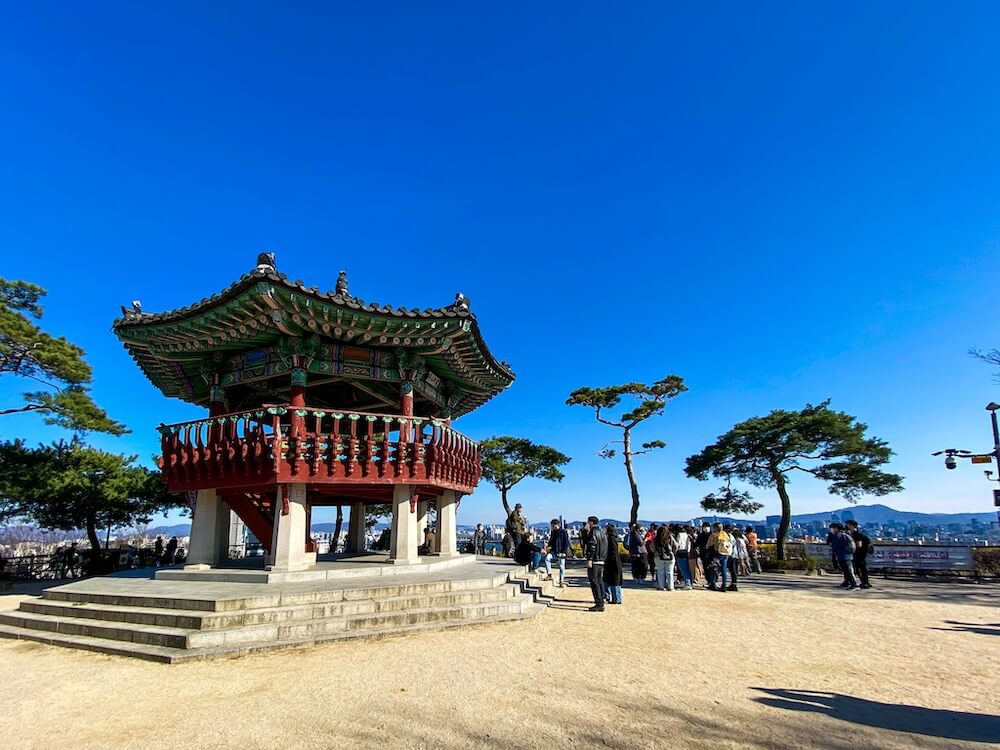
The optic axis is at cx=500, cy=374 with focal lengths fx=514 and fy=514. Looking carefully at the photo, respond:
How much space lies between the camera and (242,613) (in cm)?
796

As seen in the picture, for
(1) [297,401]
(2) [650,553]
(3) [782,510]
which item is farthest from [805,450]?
(1) [297,401]

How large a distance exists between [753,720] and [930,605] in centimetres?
1116

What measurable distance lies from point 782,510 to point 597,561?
68.9ft

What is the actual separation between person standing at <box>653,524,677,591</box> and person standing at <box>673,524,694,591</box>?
2.27 ft

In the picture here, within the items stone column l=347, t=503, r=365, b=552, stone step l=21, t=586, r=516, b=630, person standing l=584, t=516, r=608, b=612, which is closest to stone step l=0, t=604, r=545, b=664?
stone step l=21, t=586, r=516, b=630

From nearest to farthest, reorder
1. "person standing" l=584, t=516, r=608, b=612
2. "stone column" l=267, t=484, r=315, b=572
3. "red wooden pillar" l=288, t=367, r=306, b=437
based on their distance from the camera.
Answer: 1. "stone column" l=267, t=484, r=315, b=572
2. "person standing" l=584, t=516, r=608, b=612
3. "red wooden pillar" l=288, t=367, r=306, b=437

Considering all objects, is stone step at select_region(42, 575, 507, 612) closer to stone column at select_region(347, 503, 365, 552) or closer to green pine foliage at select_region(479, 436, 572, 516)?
stone column at select_region(347, 503, 365, 552)

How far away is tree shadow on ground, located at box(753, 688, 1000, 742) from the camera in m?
4.65

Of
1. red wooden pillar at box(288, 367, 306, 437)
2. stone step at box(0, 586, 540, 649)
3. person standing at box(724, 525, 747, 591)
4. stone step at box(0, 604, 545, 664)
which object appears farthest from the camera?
person standing at box(724, 525, 747, 591)

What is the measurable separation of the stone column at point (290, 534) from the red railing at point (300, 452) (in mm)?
463

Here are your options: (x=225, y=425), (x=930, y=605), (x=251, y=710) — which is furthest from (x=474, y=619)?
(x=930, y=605)

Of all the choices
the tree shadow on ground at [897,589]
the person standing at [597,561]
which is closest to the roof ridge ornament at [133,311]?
the person standing at [597,561]

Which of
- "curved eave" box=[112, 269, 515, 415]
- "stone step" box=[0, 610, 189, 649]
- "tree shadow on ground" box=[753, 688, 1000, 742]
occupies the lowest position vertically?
"tree shadow on ground" box=[753, 688, 1000, 742]

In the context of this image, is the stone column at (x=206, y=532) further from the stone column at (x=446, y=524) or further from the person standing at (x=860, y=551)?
the person standing at (x=860, y=551)
